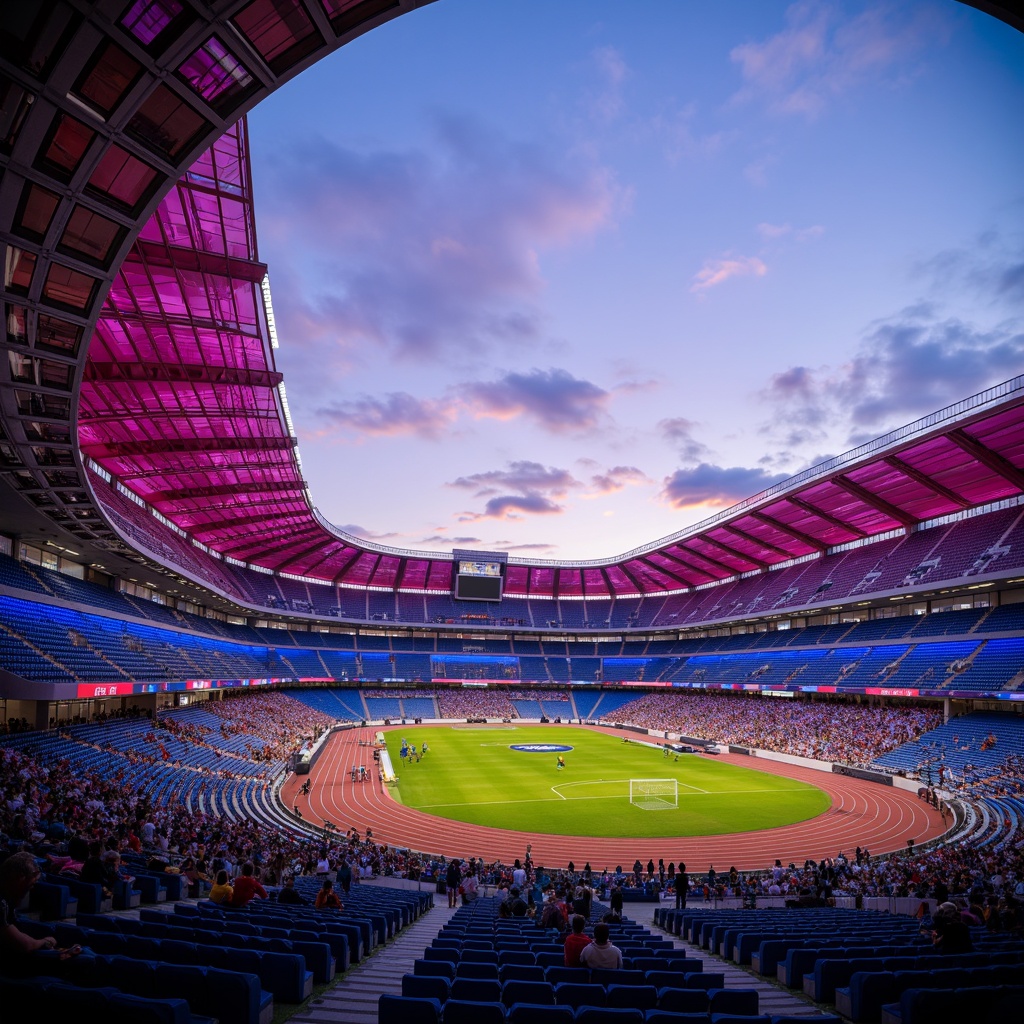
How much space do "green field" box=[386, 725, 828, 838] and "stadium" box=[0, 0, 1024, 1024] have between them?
39cm

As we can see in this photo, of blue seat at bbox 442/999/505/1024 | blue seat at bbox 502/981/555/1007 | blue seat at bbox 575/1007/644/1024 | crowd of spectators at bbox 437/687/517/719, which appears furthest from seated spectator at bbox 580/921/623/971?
crowd of spectators at bbox 437/687/517/719

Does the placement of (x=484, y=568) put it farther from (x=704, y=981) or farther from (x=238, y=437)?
(x=704, y=981)

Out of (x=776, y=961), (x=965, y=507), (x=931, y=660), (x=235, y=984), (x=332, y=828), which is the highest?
(x=965, y=507)

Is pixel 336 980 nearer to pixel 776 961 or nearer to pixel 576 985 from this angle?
pixel 576 985

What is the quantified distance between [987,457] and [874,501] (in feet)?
37.0

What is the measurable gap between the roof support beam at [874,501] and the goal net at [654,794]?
26.7 m

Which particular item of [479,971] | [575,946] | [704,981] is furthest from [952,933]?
[479,971]

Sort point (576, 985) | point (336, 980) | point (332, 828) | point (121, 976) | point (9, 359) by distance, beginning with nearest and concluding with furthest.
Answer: point (121, 976)
point (576, 985)
point (336, 980)
point (9, 359)
point (332, 828)

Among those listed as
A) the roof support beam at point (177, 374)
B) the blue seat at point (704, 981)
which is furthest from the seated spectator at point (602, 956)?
the roof support beam at point (177, 374)

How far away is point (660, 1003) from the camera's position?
6.43 m

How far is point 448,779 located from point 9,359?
36.5 metres

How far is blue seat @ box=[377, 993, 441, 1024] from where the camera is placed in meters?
5.21

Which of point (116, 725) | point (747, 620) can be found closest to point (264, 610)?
point (116, 725)

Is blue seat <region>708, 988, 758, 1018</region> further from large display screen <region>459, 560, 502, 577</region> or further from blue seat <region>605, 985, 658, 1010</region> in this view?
large display screen <region>459, 560, 502, 577</region>
